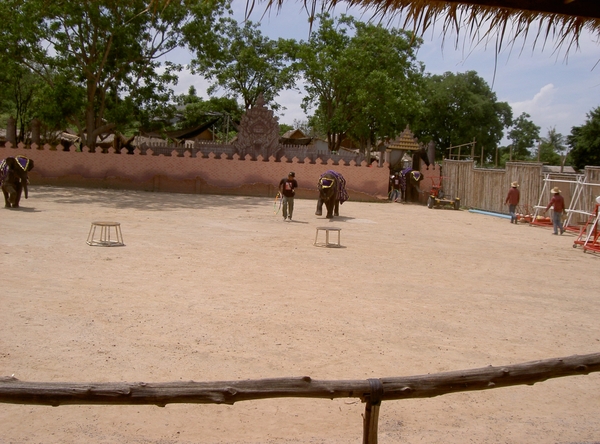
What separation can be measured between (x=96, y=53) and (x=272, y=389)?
25.5 metres

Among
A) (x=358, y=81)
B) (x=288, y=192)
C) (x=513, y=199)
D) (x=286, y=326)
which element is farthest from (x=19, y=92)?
(x=286, y=326)

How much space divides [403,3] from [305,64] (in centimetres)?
3254

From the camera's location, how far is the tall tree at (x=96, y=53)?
24531mm

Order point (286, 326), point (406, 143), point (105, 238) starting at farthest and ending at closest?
point (406, 143) < point (105, 238) < point (286, 326)

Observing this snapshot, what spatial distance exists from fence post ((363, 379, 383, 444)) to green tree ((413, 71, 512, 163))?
150 ft

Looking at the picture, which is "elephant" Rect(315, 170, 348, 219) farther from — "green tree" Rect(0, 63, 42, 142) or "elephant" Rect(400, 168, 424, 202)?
"green tree" Rect(0, 63, 42, 142)

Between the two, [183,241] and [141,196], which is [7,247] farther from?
[141,196]

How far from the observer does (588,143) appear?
37375 mm

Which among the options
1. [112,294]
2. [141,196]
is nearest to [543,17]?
[112,294]

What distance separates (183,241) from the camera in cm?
1295

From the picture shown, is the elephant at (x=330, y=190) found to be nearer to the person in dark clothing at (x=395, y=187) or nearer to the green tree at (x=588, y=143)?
the person in dark clothing at (x=395, y=187)

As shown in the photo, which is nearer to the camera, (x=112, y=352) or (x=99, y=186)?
(x=112, y=352)

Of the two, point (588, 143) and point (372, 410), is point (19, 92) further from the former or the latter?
point (372, 410)

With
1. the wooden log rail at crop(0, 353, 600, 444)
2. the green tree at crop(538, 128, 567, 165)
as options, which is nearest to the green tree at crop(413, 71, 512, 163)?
the green tree at crop(538, 128, 567, 165)
